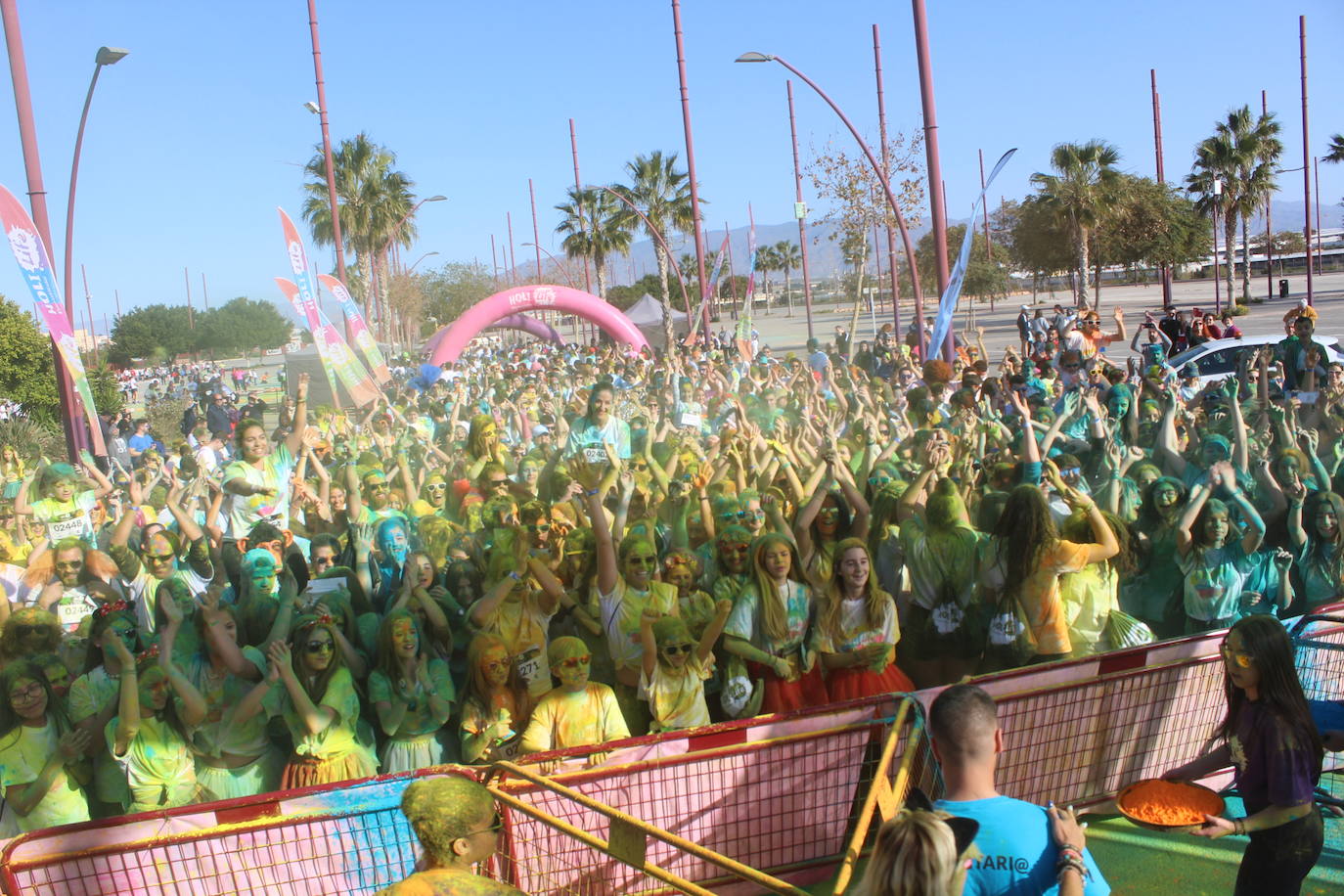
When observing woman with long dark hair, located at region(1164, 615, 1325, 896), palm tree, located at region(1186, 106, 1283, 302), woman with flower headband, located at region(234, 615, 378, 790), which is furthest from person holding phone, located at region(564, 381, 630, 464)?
palm tree, located at region(1186, 106, 1283, 302)

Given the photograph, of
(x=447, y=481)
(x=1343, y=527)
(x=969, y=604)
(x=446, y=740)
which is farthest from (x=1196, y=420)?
(x=446, y=740)

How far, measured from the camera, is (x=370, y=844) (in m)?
3.90

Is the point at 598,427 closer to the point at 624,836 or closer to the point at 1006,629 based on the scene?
the point at 1006,629

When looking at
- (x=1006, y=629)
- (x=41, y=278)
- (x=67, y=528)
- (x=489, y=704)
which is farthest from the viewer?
(x=41, y=278)

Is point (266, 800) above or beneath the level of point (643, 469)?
beneath

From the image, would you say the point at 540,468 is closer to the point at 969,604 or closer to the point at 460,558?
the point at 460,558

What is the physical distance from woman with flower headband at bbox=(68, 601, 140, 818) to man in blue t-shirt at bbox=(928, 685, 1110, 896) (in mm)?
3365

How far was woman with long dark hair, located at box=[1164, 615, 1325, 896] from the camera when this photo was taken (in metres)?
3.12

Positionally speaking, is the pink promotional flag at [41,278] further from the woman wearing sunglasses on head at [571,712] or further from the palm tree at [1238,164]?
the palm tree at [1238,164]

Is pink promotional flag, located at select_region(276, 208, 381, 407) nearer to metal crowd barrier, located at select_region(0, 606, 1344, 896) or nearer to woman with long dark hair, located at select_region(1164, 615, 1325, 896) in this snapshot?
metal crowd barrier, located at select_region(0, 606, 1344, 896)

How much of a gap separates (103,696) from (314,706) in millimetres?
996

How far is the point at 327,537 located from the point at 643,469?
7.94 ft

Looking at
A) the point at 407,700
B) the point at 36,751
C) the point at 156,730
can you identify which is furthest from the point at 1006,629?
the point at 36,751

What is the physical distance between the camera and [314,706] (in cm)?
444
